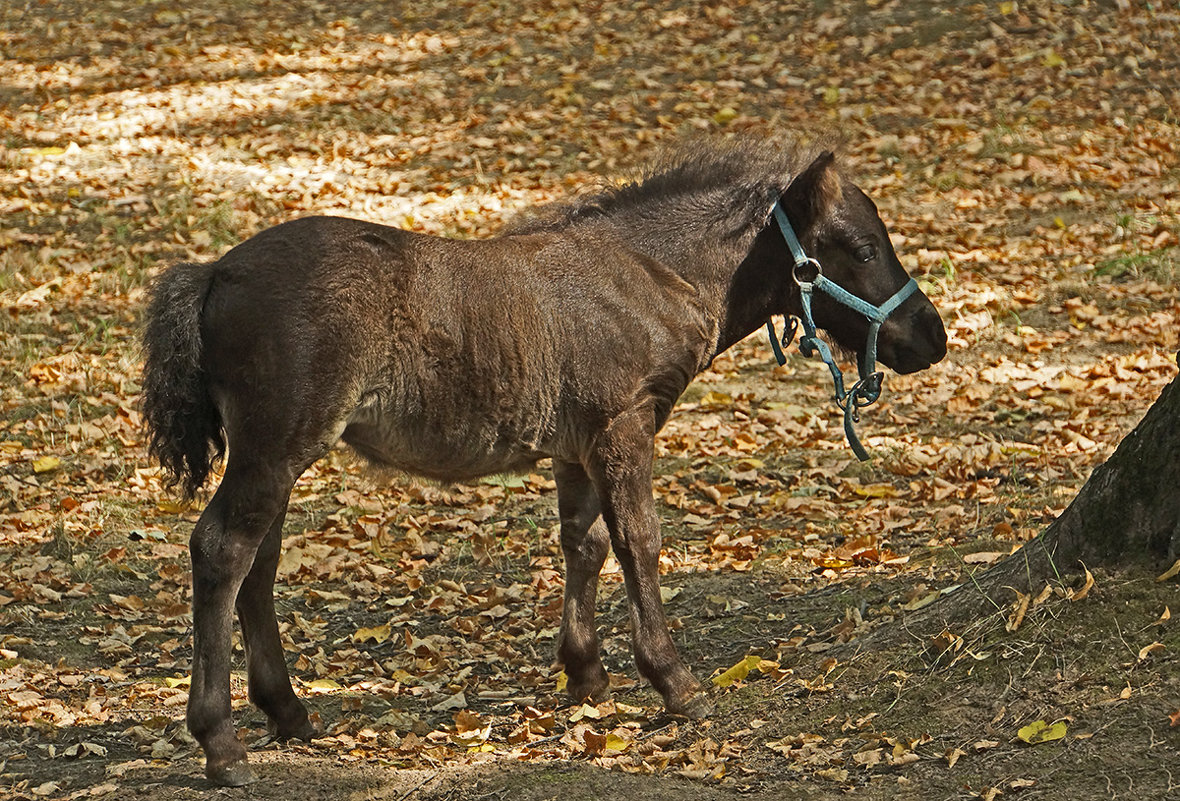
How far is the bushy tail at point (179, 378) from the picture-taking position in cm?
469

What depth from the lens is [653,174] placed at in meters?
5.88

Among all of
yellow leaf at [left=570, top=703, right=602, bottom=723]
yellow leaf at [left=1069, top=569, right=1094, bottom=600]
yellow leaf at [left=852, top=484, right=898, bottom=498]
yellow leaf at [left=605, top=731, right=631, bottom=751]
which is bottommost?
yellow leaf at [left=570, top=703, right=602, bottom=723]

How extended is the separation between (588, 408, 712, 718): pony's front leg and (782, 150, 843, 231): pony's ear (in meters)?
1.18

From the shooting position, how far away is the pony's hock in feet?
15.2

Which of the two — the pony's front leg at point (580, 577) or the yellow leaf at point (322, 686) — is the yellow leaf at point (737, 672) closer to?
the pony's front leg at point (580, 577)

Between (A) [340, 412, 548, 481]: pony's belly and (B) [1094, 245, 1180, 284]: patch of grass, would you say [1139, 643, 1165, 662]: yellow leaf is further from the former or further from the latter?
(B) [1094, 245, 1180, 284]: patch of grass

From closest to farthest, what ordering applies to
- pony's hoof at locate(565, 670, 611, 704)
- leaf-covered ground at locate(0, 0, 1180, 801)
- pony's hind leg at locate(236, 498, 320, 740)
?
leaf-covered ground at locate(0, 0, 1180, 801), pony's hind leg at locate(236, 498, 320, 740), pony's hoof at locate(565, 670, 611, 704)

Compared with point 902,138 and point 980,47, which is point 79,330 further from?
point 980,47

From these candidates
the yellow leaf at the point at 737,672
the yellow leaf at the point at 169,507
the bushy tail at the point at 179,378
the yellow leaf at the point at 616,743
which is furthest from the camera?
the yellow leaf at the point at 169,507

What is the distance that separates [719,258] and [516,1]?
43.3ft

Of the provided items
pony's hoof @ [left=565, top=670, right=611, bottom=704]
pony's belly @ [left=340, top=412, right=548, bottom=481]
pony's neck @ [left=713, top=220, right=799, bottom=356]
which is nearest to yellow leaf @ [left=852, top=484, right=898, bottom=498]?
pony's neck @ [left=713, top=220, right=799, bottom=356]

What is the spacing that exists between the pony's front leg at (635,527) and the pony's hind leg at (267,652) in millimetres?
1326

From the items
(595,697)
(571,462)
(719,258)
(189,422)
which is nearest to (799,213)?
(719,258)

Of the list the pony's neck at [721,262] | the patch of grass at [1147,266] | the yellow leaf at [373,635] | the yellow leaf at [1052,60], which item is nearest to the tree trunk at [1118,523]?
the pony's neck at [721,262]
